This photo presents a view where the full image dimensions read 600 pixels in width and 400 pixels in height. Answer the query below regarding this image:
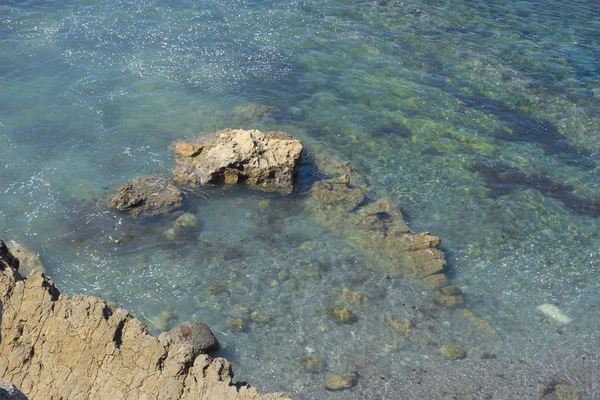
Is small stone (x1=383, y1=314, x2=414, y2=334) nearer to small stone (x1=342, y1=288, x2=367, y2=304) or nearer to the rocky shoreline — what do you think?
small stone (x1=342, y1=288, x2=367, y2=304)

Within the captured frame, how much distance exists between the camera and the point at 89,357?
1002cm

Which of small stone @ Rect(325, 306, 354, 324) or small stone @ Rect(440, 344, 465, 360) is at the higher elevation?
small stone @ Rect(325, 306, 354, 324)

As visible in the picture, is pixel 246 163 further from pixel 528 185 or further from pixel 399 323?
pixel 528 185

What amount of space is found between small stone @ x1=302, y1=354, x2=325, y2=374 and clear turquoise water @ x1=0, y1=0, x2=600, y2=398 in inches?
9.2

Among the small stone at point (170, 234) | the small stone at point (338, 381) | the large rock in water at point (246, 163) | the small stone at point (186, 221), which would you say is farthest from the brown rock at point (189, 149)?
the small stone at point (338, 381)

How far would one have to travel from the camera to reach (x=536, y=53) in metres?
26.0

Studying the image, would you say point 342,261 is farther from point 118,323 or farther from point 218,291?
point 118,323

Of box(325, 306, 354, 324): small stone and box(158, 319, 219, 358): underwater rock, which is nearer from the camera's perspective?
box(158, 319, 219, 358): underwater rock

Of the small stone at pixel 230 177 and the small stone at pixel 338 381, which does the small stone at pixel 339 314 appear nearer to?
the small stone at pixel 338 381

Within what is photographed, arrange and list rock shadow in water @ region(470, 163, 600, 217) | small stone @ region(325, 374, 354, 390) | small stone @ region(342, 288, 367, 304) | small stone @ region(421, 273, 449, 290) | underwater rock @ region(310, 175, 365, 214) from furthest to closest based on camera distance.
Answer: rock shadow in water @ region(470, 163, 600, 217), underwater rock @ region(310, 175, 365, 214), small stone @ region(421, 273, 449, 290), small stone @ region(342, 288, 367, 304), small stone @ region(325, 374, 354, 390)

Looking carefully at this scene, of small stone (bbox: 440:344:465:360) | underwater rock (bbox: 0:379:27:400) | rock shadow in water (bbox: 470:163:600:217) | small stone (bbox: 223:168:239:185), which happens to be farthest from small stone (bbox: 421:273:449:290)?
underwater rock (bbox: 0:379:27:400)

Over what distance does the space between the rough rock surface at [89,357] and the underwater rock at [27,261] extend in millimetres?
4629

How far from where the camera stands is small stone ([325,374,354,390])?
13.1m

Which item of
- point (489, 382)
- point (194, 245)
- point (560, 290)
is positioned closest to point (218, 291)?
point (194, 245)
